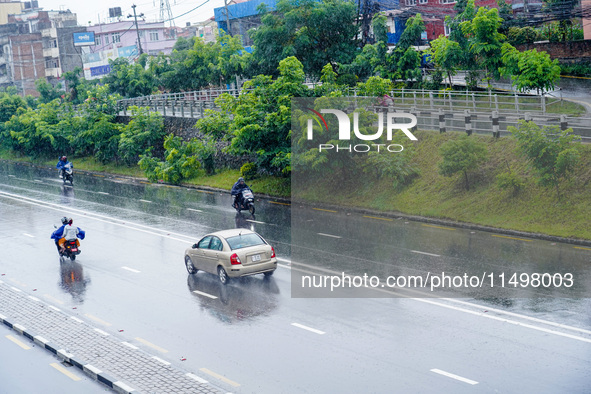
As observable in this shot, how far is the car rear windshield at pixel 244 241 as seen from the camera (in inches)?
756

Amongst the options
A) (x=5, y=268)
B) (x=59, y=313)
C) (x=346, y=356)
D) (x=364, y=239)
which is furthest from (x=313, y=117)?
(x=346, y=356)

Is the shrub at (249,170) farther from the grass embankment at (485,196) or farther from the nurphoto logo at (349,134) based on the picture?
the nurphoto logo at (349,134)

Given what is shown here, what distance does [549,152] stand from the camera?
24.4m

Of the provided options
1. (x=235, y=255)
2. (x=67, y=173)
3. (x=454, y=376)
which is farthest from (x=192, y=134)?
(x=454, y=376)

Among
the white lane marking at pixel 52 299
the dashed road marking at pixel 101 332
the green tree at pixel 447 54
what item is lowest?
the dashed road marking at pixel 101 332

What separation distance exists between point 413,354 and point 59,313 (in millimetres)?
9124

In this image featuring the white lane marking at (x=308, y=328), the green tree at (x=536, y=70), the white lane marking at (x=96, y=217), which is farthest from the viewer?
the green tree at (x=536, y=70)

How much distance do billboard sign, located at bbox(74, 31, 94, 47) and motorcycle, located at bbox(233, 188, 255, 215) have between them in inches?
3158

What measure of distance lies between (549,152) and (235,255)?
1230 cm

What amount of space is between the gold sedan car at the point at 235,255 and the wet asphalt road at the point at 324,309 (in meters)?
0.43

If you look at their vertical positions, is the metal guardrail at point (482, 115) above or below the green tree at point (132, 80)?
below

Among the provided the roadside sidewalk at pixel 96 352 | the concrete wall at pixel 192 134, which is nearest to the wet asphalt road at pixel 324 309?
the roadside sidewalk at pixel 96 352

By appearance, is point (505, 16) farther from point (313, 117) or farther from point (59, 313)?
point (59, 313)

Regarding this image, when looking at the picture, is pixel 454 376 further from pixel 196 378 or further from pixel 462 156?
pixel 462 156
